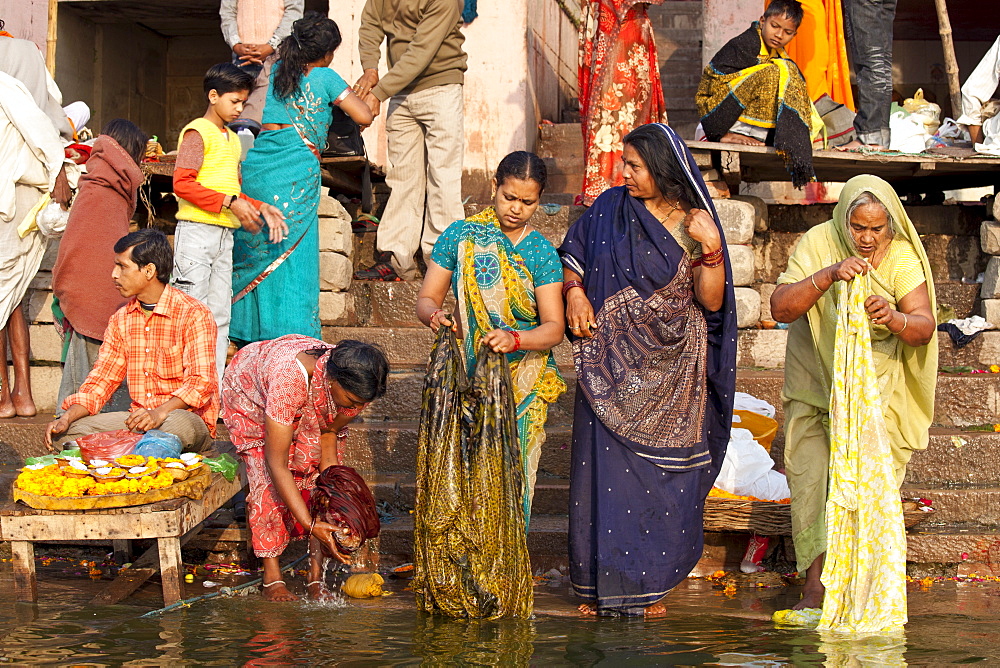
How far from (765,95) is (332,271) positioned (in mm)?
3180

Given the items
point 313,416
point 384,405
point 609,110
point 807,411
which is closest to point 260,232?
point 384,405

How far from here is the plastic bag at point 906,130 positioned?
827 centimetres

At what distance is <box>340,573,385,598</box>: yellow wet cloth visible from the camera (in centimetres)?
478

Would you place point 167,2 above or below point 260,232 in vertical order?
above

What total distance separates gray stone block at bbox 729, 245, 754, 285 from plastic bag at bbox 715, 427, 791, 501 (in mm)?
1993

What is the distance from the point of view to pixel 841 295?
180 inches

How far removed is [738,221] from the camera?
7234 millimetres

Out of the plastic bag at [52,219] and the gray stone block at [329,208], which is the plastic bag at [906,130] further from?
the plastic bag at [52,219]

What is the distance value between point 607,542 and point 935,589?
1785 mm

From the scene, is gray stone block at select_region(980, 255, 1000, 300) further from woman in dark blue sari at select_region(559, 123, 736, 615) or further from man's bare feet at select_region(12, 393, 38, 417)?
man's bare feet at select_region(12, 393, 38, 417)

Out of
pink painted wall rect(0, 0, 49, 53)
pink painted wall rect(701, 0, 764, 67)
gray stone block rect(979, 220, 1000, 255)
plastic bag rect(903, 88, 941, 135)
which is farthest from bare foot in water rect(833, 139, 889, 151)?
pink painted wall rect(0, 0, 49, 53)

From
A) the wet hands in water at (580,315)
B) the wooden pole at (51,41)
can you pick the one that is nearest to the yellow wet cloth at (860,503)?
the wet hands in water at (580,315)

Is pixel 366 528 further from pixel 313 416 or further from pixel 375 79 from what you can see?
pixel 375 79

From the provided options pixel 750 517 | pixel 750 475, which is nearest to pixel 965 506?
pixel 750 475
